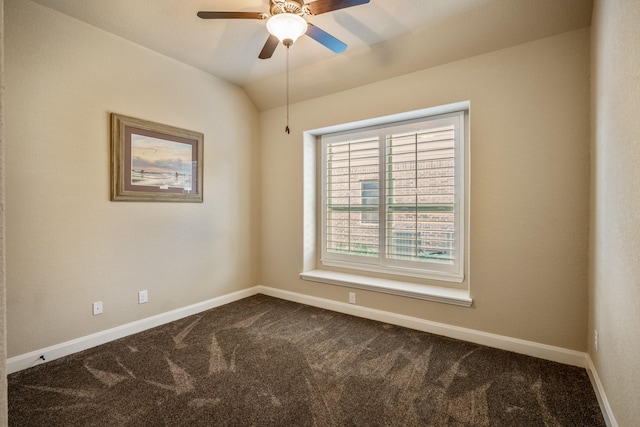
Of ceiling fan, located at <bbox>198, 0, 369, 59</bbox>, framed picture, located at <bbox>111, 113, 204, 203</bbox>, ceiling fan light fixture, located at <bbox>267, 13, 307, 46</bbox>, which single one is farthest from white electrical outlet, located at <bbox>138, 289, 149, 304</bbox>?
ceiling fan light fixture, located at <bbox>267, 13, 307, 46</bbox>

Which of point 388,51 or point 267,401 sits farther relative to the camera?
point 388,51

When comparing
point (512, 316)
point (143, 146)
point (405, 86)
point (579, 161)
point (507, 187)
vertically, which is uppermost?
point (405, 86)

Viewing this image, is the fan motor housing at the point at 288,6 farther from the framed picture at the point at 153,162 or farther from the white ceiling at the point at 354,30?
the framed picture at the point at 153,162

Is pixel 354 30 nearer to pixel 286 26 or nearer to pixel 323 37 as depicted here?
pixel 323 37

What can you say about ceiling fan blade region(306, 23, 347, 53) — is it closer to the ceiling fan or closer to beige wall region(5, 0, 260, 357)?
the ceiling fan

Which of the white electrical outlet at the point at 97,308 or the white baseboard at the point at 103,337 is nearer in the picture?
the white baseboard at the point at 103,337

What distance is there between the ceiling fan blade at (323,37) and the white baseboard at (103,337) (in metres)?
3.02

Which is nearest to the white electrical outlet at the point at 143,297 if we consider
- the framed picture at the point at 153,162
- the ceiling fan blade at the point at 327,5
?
the framed picture at the point at 153,162

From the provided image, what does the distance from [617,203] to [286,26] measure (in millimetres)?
2233

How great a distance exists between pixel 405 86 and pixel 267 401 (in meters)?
3.03

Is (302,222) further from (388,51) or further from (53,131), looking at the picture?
(53,131)

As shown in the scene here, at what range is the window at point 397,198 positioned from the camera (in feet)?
10.3

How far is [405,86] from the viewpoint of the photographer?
3178 millimetres

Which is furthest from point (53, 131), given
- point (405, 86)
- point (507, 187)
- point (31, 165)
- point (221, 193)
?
point (507, 187)
